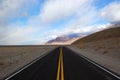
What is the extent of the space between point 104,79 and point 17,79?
492 centimetres

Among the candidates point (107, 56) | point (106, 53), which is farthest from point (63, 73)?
point (106, 53)

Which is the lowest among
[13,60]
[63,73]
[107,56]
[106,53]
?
[63,73]

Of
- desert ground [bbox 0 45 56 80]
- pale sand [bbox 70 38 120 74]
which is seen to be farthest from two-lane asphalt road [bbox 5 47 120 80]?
pale sand [bbox 70 38 120 74]

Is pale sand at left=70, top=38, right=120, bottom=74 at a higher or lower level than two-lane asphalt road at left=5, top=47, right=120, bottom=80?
higher

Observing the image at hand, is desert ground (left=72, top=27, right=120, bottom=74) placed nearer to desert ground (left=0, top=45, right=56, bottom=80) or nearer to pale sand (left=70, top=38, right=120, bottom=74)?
pale sand (left=70, top=38, right=120, bottom=74)

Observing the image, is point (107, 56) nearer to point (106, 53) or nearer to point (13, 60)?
point (106, 53)

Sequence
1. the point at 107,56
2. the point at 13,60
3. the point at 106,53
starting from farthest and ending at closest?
the point at 106,53
the point at 13,60
the point at 107,56

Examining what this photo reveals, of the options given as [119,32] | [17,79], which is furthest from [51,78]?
[119,32]

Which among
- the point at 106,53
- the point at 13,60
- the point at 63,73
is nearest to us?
the point at 63,73

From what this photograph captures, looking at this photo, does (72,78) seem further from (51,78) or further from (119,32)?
(119,32)

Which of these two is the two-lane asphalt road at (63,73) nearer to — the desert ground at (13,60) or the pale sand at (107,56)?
the desert ground at (13,60)

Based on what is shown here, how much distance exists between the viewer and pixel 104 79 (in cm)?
1048

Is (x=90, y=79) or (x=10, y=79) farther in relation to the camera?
(x=10, y=79)

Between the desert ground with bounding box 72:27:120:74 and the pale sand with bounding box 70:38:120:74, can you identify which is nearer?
the pale sand with bounding box 70:38:120:74
